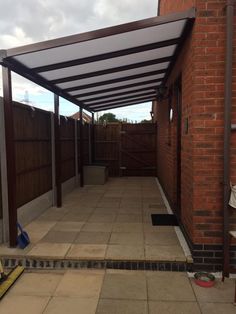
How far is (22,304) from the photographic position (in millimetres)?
2818

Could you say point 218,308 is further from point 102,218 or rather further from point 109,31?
point 109,31

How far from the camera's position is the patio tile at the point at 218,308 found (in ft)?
8.71

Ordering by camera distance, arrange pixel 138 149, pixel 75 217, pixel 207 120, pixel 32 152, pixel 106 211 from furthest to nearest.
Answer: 1. pixel 138 149
2. pixel 106 211
3. pixel 75 217
4. pixel 32 152
5. pixel 207 120

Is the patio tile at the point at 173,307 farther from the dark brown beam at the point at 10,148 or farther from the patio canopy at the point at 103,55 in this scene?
the patio canopy at the point at 103,55

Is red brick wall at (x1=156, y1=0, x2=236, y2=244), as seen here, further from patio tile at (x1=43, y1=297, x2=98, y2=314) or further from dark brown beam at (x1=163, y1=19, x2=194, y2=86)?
patio tile at (x1=43, y1=297, x2=98, y2=314)

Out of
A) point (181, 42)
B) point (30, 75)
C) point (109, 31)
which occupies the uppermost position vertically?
point (181, 42)

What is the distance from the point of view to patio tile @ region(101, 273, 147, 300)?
2938 millimetres

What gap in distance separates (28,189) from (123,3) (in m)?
5.73

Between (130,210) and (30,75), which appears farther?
(130,210)

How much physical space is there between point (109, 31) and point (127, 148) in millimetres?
8289

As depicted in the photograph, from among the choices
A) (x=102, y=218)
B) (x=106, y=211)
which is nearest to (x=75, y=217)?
(x=102, y=218)

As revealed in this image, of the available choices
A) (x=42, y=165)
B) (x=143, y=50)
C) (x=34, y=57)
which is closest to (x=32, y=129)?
(x=42, y=165)

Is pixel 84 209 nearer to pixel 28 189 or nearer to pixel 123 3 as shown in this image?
pixel 28 189

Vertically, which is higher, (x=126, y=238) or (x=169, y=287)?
(x=126, y=238)
